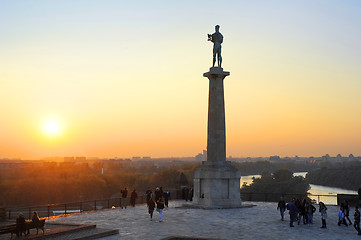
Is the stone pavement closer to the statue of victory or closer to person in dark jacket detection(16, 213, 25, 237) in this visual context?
person in dark jacket detection(16, 213, 25, 237)

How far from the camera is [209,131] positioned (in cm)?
3155

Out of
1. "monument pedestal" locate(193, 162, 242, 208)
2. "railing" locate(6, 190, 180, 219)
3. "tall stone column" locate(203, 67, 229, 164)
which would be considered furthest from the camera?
"tall stone column" locate(203, 67, 229, 164)

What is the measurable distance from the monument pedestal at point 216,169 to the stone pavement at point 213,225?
2.00 metres

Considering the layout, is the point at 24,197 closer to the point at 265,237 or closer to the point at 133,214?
the point at 133,214

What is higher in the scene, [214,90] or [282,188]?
[214,90]

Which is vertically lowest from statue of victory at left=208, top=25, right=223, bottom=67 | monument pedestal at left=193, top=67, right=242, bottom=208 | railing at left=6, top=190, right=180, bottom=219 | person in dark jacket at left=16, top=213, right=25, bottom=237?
railing at left=6, top=190, right=180, bottom=219

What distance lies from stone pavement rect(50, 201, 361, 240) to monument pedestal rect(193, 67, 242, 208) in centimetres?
200

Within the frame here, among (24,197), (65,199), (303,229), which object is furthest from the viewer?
(65,199)

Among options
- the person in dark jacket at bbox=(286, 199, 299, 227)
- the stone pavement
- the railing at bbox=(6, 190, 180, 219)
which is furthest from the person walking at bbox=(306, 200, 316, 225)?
the railing at bbox=(6, 190, 180, 219)

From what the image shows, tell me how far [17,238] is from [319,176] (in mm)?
151718

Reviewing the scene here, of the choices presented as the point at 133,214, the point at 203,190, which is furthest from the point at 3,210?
the point at 203,190

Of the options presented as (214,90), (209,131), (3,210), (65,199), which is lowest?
(65,199)

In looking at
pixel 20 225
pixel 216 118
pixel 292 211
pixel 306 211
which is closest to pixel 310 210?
pixel 306 211

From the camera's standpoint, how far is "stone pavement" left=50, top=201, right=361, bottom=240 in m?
18.6
